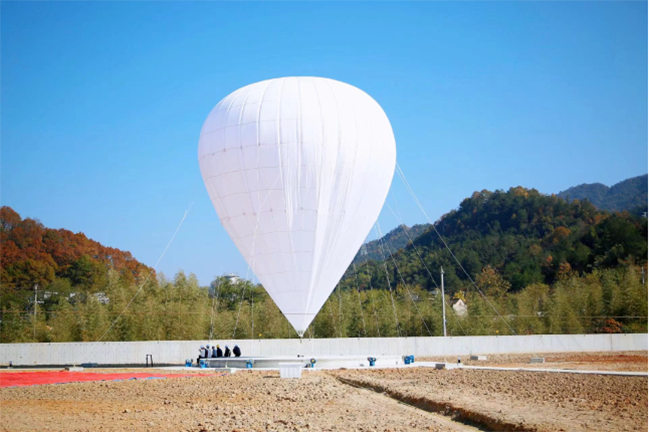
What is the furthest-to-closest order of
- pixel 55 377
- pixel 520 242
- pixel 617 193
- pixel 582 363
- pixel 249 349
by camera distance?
1. pixel 617 193
2. pixel 520 242
3. pixel 249 349
4. pixel 582 363
5. pixel 55 377

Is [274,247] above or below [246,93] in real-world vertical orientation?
below

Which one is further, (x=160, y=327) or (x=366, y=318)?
(x=366, y=318)

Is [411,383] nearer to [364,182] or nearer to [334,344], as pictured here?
[364,182]

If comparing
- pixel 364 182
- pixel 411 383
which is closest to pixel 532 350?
pixel 364 182

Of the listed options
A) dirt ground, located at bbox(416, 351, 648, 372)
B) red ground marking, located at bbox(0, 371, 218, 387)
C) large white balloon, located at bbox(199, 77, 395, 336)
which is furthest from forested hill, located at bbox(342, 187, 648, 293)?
red ground marking, located at bbox(0, 371, 218, 387)

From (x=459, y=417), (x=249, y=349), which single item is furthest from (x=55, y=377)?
(x=459, y=417)

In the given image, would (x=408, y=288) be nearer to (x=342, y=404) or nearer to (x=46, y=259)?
(x=46, y=259)

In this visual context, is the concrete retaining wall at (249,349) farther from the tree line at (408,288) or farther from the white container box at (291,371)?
the white container box at (291,371)
